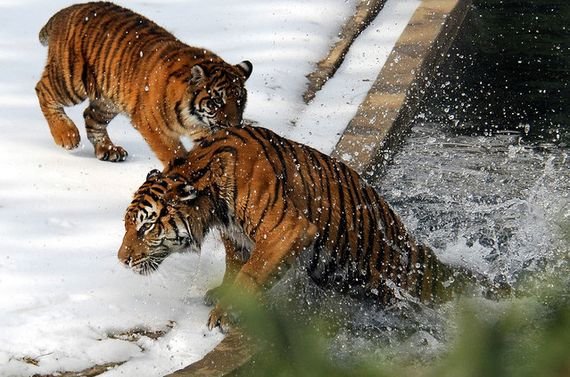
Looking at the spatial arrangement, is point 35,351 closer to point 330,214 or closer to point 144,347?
point 144,347

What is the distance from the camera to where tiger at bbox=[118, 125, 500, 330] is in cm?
355

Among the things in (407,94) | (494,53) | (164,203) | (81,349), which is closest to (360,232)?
(164,203)

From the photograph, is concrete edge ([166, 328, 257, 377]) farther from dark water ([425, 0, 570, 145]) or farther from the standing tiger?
dark water ([425, 0, 570, 145])

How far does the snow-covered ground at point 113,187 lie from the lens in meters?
3.53

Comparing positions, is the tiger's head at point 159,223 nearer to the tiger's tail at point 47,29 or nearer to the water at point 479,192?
the water at point 479,192

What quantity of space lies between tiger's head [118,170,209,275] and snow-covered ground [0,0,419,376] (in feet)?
0.85

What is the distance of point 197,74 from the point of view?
459 centimetres

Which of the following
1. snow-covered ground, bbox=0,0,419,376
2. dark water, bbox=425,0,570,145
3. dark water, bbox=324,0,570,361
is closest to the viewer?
snow-covered ground, bbox=0,0,419,376

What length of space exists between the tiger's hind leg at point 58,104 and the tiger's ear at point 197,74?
31.6 inches

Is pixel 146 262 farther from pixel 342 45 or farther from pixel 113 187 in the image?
pixel 342 45

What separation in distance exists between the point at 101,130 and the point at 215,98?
3.03 ft

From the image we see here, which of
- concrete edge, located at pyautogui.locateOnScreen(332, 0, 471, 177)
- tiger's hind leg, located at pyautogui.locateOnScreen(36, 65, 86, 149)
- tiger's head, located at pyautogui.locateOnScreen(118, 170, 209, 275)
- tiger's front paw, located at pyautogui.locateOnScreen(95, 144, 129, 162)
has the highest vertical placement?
tiger's head, located at pyautogui.locateOnScreen(118, 170, 209, 275)

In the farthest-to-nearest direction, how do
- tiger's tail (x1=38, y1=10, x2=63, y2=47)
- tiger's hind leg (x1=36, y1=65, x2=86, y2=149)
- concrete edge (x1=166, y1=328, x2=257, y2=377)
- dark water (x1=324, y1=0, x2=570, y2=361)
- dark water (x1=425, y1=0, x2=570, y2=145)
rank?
dark water (x1=425, y1=0, x2=570, y2=145) < tiger's tail (x1=38, y1=10, x2=63, y2=47) < tiger's hind leg (x1=36, y1=65, x2=86, y2=149) < dark water (x1=324, y1=0, x2=570, y2=361) < concrete edge (x1=166, y1=328, x2=257, y2=377)

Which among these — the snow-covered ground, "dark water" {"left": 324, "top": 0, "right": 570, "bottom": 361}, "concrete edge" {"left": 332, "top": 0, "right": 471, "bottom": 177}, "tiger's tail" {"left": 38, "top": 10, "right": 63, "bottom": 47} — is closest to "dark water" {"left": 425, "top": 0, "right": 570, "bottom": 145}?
"dark water" {"left": 324, "top": 0, "right": 570, "bottom": 361}
